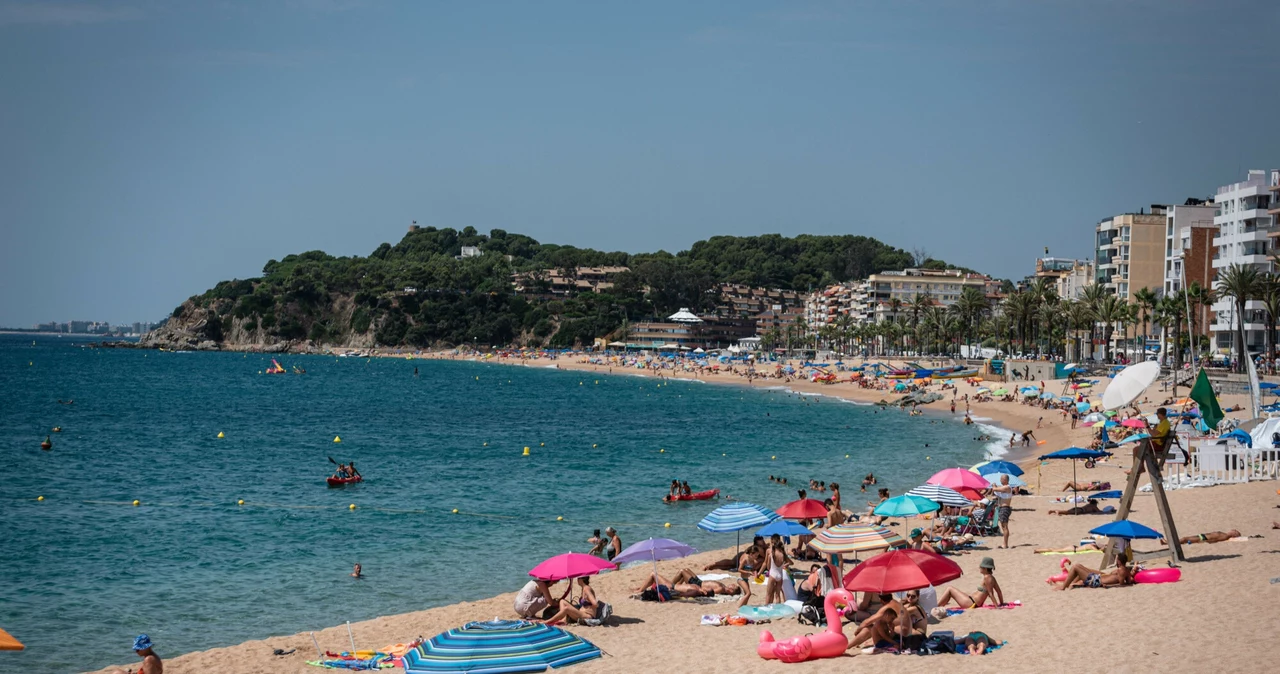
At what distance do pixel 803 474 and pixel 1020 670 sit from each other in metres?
24.4

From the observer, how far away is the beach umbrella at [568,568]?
1488cm

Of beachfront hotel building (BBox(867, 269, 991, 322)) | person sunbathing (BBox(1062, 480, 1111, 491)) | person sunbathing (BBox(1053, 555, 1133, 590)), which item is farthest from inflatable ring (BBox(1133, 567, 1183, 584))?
beachfront hotel building (BBox(867, 269, 991, 322))

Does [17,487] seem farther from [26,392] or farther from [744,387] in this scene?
[744,387]

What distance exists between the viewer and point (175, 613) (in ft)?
57.8

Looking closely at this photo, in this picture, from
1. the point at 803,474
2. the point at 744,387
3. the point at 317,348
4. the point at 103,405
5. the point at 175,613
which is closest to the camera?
the point at 175,613

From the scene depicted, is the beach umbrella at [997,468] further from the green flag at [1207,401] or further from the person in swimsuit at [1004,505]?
the green flag at [1207,401]

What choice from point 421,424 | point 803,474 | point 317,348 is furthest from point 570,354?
point 803,474

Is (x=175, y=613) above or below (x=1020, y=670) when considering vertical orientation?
below

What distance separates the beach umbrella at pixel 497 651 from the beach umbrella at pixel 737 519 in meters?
5.17

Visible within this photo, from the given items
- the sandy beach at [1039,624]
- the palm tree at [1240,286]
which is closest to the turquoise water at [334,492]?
the sandy beach at [1039,624]

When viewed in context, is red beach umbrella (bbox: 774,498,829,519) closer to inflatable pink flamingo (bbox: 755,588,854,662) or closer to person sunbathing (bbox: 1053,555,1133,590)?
person sunbathing (bbox: 1053,555,1133,590)

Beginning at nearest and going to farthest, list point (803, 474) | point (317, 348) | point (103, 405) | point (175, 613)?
point (175, 613), point (803, 474), point (103, 405), point (317, 348)

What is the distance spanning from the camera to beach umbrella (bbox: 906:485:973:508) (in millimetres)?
19891

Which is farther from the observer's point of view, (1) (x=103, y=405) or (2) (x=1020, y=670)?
(1) (x=103, y=405)
